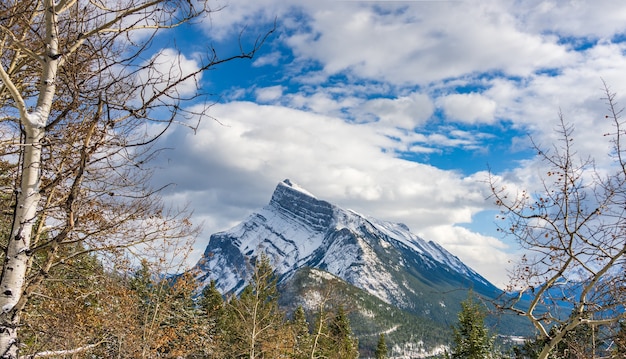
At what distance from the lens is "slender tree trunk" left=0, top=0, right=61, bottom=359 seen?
142 inches

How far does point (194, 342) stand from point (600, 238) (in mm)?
21469

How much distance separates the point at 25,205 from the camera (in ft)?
12.6

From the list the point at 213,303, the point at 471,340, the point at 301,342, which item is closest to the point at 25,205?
the point at 471,340

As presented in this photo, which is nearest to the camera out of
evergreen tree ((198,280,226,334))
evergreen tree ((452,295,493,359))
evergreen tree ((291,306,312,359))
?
evergreen tree ((452,295,493,359))

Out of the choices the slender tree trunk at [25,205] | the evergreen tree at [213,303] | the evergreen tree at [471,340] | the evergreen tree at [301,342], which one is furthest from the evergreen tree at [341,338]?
the slender tree trunk at [25,205]

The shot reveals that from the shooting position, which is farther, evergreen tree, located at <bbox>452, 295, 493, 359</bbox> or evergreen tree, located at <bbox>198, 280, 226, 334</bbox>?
evergreen tree, located at <bbox>198, 280, 226, 334</bbox>

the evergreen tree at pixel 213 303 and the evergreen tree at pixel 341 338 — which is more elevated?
the evergreen tree at pixel 213 303

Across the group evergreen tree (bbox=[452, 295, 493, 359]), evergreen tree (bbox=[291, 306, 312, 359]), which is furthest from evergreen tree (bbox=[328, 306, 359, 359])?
evergreen tree (bbox=[452, 295, 493, 359])

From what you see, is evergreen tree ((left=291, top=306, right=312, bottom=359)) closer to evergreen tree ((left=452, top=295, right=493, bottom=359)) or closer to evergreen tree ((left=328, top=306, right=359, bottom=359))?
evergreen tree ((left=328, top=306, right=359, bottom=359))

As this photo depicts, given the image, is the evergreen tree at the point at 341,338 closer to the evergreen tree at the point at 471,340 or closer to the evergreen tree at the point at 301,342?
the evergreen tree at the point at 301,342

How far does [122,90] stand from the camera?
4426 mm

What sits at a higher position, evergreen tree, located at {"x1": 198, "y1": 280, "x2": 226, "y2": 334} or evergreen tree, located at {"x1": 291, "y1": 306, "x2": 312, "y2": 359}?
evergreen tree, located at {"x1": 198, "y1": 280, "x2": 226, "y2": 334}

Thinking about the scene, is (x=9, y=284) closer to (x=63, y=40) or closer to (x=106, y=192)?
(x=106, y=192)

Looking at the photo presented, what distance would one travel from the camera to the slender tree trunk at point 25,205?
3.62 meters
